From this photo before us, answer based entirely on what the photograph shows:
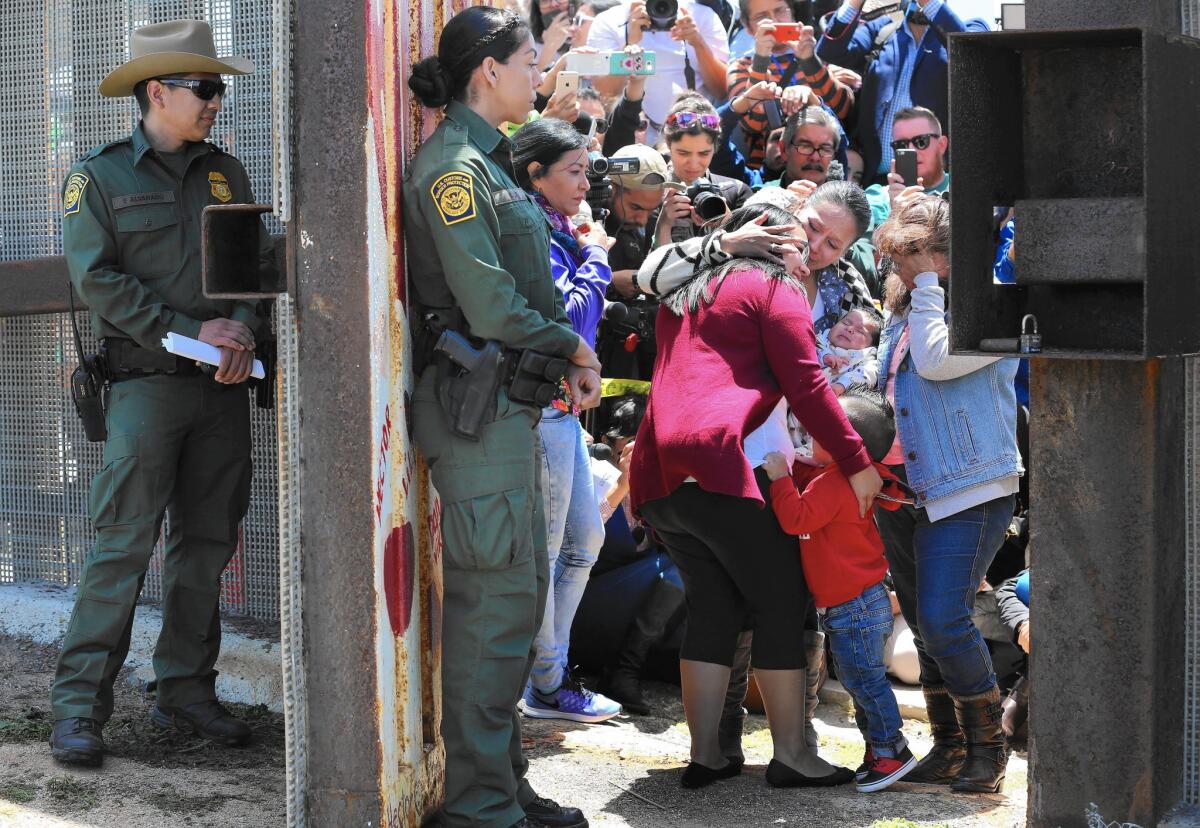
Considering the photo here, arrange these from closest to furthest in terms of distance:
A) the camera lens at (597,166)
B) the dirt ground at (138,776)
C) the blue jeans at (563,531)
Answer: the dirt ground at (138,776) → the blue jeans at (563,531) → the camera lens at (597,166)

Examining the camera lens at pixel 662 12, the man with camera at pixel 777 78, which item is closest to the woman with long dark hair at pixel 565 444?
the man with camera at pixel 777 78

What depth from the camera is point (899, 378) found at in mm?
4516

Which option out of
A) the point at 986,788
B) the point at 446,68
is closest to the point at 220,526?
the point at 446,68

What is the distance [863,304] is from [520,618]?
2.12m

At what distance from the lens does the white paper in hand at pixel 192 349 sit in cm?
427

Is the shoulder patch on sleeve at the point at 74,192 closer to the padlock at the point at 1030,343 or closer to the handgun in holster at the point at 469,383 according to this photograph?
the handgun in holster at the point at 469,383

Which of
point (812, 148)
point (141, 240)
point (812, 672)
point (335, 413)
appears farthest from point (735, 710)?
point (812, 148)

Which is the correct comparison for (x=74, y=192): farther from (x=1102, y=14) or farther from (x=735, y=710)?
(x=1102, y=14)

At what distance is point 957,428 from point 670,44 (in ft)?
13.4

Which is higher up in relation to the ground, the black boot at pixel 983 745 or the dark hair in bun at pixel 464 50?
the dark hair in bun at pixel 464 50

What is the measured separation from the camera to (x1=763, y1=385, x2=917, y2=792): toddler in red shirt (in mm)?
4262

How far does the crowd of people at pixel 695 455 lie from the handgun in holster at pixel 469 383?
1cm

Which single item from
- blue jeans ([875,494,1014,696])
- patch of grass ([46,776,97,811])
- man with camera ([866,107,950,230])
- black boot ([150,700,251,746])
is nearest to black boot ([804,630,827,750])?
blue jeans ([875,494,1014,696])

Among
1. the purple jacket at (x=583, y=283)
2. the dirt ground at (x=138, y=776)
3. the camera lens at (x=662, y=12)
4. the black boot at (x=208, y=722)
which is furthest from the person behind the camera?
the camera lens at (x=662, y=12)
